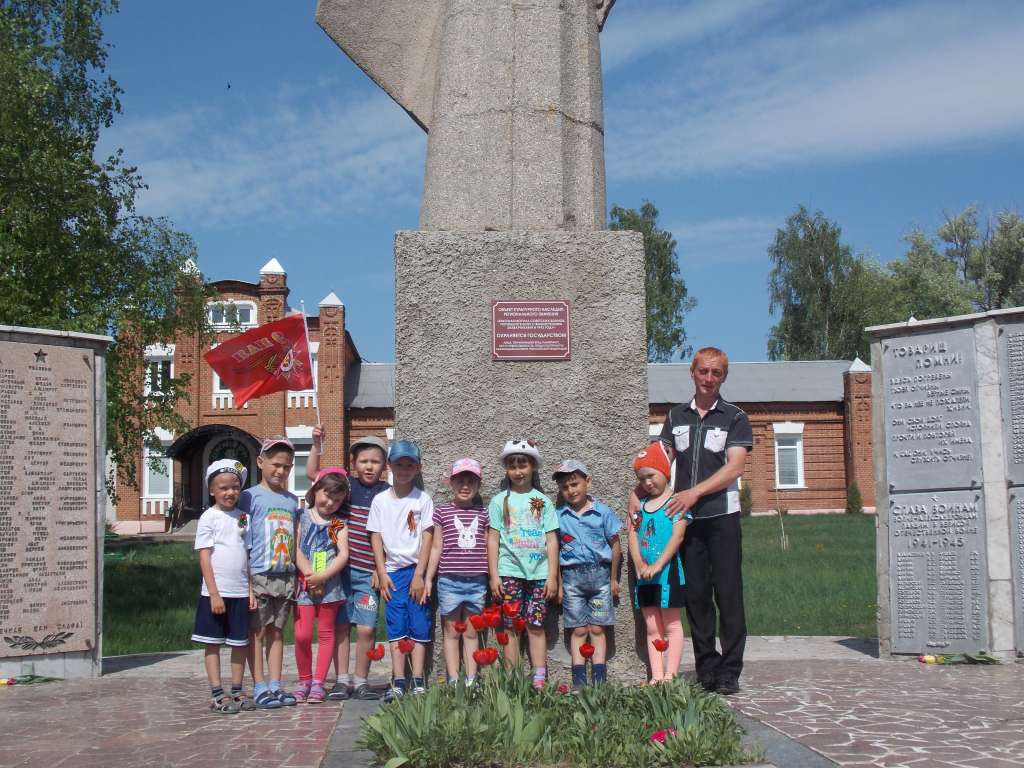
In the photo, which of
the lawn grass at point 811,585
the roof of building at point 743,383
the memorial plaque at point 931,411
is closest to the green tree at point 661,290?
the roof of building at point 743,383

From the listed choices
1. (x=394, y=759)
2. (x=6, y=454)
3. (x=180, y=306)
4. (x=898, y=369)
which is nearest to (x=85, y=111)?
(x=180, y=306)

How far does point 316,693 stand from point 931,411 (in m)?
4.28

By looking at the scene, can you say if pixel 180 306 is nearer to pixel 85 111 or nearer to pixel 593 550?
pixel 85 111

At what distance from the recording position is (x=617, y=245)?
5.67 m

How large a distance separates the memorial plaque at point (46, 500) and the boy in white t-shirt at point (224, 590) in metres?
1.96

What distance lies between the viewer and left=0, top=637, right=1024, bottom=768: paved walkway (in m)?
3.95

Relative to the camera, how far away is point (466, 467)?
525cm

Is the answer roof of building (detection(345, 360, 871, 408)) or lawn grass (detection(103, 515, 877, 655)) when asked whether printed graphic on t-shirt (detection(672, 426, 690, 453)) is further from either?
roof of building (detection(345, 360, 871, 408))

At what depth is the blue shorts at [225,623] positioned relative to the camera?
201 inches

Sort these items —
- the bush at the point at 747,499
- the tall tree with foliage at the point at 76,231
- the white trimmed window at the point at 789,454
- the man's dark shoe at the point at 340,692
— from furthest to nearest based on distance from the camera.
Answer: the white trimmed window at the point at 789,454
the bush at the point at 747,499
the tall tree with foliage at the point at 76,231
the man's dark shoe at the point at 340,692

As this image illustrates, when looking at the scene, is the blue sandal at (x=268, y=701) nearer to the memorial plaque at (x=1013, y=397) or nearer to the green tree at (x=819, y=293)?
the memorial plaque at (x=1013, y=397)

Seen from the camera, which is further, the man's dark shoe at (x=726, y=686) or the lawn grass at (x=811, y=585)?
the lawn grass at (x=811, y=585)

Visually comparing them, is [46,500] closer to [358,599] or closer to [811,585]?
[358,599]

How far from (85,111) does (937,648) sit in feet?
56.1
